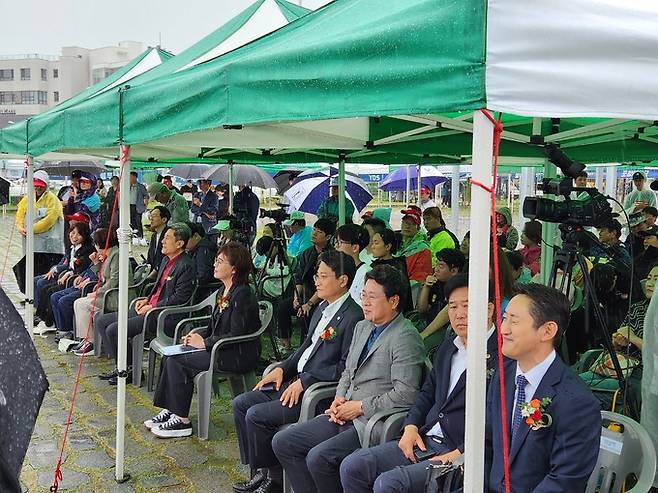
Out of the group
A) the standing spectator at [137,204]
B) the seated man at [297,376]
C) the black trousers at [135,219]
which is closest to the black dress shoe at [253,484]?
the seated man at [297,376]

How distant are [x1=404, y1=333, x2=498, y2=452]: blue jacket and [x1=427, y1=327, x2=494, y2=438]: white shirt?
0.05 feet

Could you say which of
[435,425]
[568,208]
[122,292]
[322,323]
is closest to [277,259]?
[122,292]

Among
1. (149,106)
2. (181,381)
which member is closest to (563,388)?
(149,106)

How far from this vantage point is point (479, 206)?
1901mm

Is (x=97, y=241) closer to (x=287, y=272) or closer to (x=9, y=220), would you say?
(x=287, y=272)

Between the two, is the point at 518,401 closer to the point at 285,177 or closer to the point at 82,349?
the point at 82,349

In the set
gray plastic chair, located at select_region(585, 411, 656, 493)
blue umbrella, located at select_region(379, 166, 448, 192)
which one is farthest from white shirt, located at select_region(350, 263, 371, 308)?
blue umbrella, located at select_region(379, 166, 448, 192)

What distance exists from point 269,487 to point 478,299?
7.21 ft

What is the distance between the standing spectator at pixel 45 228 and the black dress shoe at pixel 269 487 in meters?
5.55

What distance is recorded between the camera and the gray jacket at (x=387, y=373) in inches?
127

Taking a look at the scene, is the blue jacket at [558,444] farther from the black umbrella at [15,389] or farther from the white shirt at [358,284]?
the white shirt at [358,284]

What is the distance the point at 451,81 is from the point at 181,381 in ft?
10.7

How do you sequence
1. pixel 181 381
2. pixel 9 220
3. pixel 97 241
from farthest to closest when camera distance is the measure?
pixel 9 220
pixel 97 241
pixel 181 381

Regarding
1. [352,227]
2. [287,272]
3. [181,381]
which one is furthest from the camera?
[287,272]
